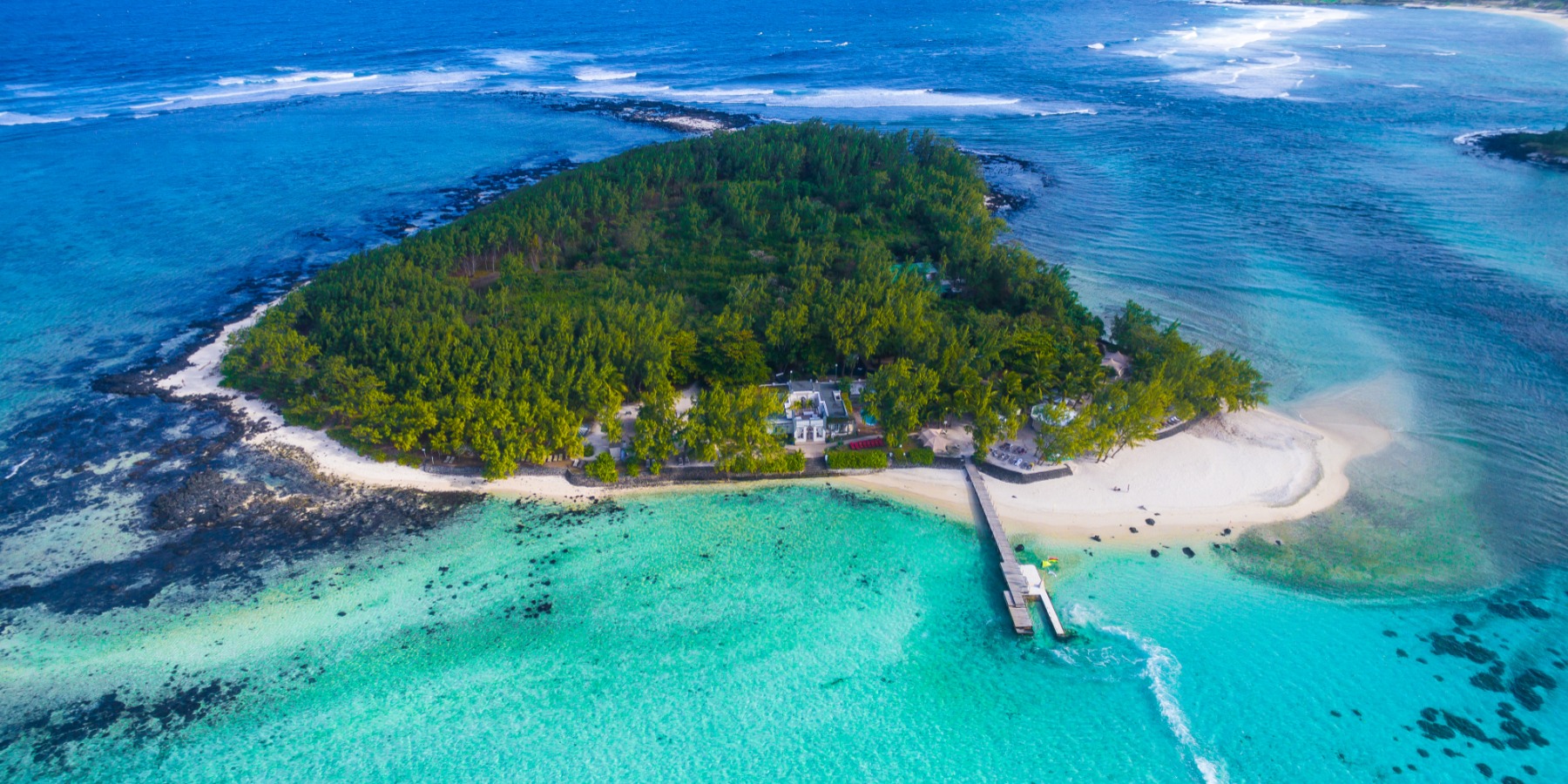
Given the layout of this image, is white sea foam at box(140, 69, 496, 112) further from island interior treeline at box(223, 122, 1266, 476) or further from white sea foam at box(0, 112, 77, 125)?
island interior treeline at box(223, 122, 1266, 476)

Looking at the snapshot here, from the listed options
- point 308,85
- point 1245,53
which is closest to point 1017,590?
point 308,85

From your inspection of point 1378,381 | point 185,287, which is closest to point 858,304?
point 1378,381

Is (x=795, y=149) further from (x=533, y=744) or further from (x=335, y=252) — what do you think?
(x=533, y=744)

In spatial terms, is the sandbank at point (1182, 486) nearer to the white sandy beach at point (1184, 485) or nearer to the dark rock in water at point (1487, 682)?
the white sandy beach at point (1184, 485)

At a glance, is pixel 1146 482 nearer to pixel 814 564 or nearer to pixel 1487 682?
pixel 1487 682

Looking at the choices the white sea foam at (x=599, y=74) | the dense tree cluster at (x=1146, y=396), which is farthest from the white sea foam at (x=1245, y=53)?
the dense tree cluster at (x=1146, y=396)

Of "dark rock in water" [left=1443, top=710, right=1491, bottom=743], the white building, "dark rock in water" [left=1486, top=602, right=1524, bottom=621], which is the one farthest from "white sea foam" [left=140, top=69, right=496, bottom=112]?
"dark rock in water" [left=1443, top=710, right=1491, bottom=743]
